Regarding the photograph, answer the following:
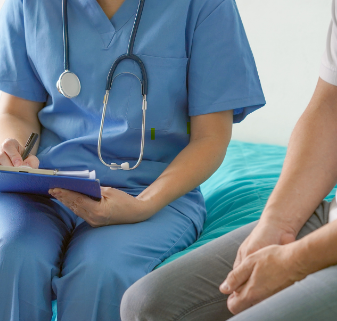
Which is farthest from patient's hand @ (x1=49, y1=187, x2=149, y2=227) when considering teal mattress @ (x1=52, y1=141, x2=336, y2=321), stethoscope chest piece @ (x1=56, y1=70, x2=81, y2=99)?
stethoscope chest piece @ (x1=56, y1=70, x2=81, y2=99)

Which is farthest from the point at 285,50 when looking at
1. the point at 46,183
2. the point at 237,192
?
the point at 46,183

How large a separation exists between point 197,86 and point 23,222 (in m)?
0.53

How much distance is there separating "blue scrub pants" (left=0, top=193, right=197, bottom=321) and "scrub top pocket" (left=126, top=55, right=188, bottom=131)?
27 centimetres

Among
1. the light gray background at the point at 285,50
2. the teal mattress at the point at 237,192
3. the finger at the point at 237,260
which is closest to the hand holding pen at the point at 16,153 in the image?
the teal mattress at the point at 237,192

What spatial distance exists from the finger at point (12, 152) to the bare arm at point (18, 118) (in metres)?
0.07

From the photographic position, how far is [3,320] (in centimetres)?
87

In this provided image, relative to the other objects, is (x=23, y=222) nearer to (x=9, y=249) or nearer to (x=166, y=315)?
(x=9, y=249)

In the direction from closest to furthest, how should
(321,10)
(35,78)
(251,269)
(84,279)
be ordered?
(251,269) < (84,279) < (35,78) < (321,10)

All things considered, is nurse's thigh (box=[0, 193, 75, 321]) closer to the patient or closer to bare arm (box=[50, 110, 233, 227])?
bare arm (box=[50, 110, 233, 227])

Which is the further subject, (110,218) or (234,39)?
(234,39)

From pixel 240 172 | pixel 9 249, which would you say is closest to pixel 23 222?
pixel 9 249

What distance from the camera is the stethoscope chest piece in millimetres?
1114

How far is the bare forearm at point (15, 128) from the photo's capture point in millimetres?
1180

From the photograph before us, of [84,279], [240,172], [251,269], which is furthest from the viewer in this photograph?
[240,172]
